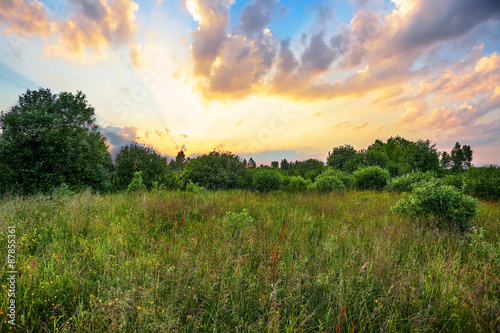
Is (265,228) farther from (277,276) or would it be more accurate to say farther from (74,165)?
(74,165)

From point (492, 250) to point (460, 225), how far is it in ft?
6.36

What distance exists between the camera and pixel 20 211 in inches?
225

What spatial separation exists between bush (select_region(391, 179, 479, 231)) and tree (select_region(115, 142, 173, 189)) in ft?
49.4

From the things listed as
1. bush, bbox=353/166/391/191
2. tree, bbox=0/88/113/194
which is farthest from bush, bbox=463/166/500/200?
tree, bbox=0/88/113/194

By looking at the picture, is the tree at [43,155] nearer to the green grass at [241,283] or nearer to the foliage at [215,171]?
the foliage at [215,171]

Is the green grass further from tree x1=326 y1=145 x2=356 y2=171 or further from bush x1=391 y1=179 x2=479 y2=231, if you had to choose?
tree x1=326 y1=145 x2=356 y2=171

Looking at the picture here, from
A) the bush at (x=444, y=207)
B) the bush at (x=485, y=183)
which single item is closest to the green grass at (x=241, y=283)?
the bush at (x=444, y=207)

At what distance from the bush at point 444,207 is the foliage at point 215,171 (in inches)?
402

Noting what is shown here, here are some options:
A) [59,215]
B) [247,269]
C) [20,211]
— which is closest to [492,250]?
[247,269]

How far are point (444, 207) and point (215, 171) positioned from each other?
11858 millimetres

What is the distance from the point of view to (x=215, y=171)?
48.4ft

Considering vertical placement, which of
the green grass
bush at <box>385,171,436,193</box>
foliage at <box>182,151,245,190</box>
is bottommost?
the green grass

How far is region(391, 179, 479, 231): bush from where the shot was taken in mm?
5551

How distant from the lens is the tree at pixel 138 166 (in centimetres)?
1584
